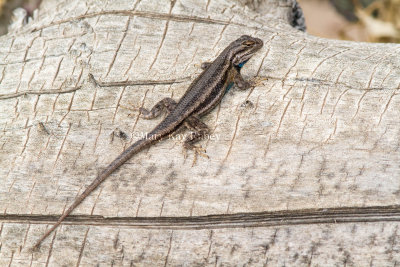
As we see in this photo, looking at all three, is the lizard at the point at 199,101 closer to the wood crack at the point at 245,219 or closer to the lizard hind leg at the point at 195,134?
the lizard hind leg at the point at 195,134

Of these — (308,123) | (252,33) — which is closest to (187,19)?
(252,33)

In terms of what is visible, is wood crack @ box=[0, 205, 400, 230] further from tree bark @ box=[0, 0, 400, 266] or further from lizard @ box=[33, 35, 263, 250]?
lizard @ box=[33, 35, 263, 250]

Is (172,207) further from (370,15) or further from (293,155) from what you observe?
(370,15)

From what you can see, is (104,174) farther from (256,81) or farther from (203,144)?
(256,81)

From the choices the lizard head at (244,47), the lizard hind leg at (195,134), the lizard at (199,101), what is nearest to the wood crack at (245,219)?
the lizard at (199,101)

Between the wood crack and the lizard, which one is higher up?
the lizard

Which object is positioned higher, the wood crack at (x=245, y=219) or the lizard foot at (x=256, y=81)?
the lizard foot at (x=256, y=81)

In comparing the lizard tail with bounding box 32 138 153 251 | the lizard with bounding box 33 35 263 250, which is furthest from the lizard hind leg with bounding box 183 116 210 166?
the lizard tail with bounding box 32 138 153 251
